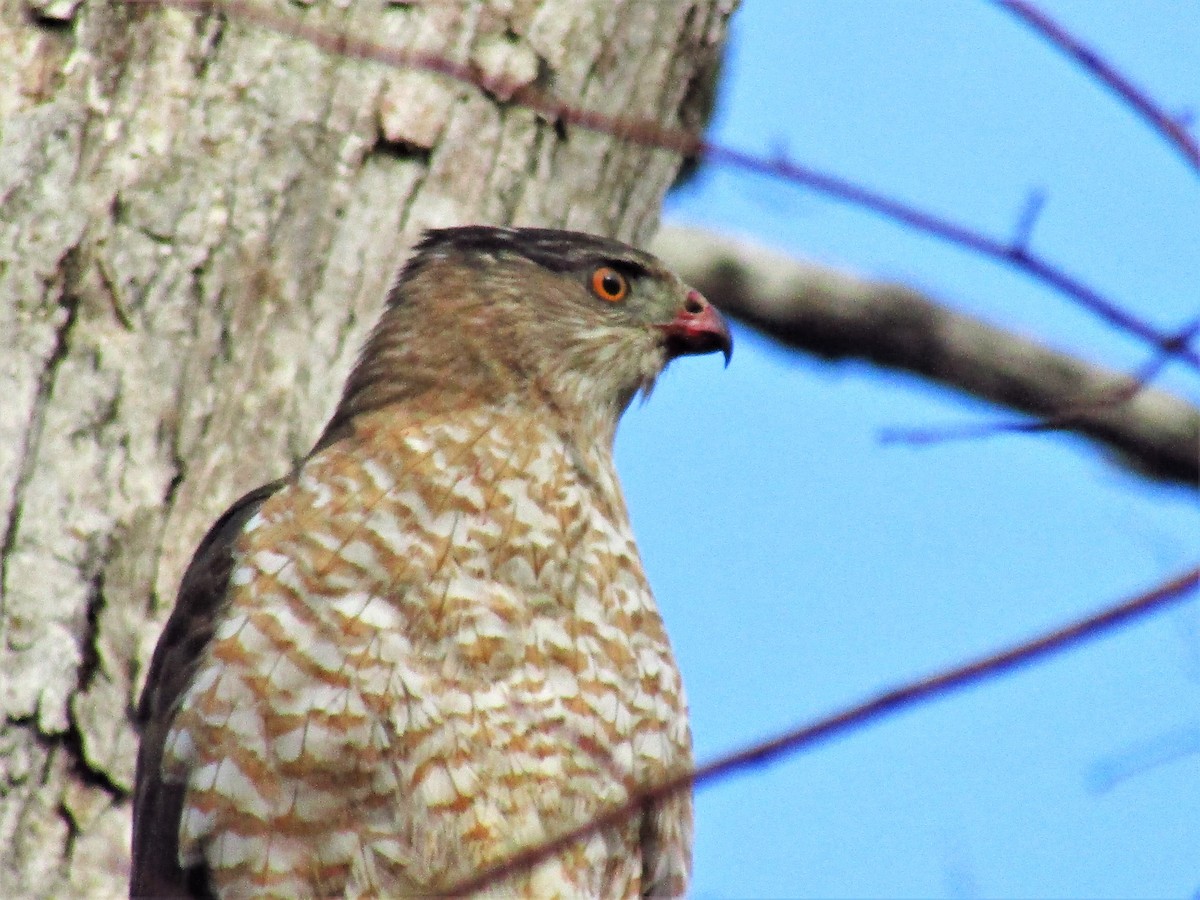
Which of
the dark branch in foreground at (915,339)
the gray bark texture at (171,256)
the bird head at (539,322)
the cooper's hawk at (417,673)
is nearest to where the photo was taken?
the cooper's hawk at (417,673)

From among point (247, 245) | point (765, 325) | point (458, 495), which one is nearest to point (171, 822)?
point (458, 495)

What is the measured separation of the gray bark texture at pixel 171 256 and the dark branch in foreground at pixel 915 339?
8.91ft

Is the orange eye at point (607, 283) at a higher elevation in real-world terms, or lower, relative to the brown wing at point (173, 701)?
higher

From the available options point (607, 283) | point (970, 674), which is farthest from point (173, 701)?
point (970, 674)

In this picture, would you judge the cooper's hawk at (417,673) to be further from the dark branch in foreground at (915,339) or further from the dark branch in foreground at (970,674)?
the dark branch in foreground at (915,339)

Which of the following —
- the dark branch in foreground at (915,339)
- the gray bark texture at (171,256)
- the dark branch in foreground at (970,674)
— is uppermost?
the dark branch in foreground at (915,339)

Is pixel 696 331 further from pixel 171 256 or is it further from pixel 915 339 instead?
pixel 915 339

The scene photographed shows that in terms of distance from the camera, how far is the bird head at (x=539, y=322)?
3992 millimetres

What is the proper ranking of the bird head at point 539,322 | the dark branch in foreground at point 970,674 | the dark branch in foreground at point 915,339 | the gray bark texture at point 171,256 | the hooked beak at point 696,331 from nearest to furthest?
the dark branch in foreground at point 970,674 → the gray bark texture at point 171,256 → the bird head at point 539,322 → the hooked beak at point 696,331 → the dark branch in foreground at point 915,339

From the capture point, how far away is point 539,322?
163 inches

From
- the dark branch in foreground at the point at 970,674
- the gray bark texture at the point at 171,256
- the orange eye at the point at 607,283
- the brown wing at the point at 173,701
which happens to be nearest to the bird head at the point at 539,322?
the orange eye at the point at 607,283

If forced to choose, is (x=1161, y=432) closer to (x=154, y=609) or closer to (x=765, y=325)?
(x=765, y=325)

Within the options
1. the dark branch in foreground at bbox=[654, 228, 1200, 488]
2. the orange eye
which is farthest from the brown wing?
the dark branch in foreground at bbox=[654, 228, 1200, 488]

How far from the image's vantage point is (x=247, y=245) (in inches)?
154
